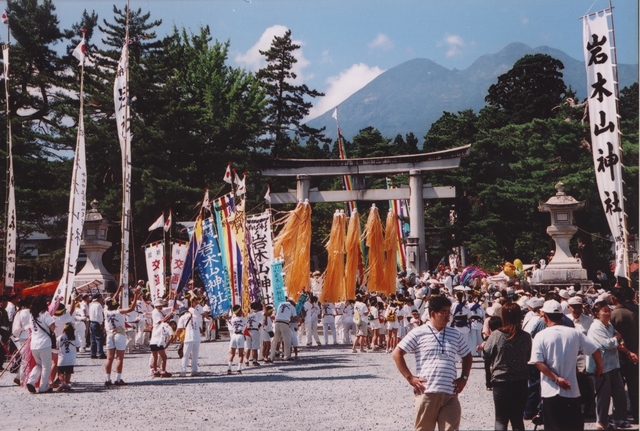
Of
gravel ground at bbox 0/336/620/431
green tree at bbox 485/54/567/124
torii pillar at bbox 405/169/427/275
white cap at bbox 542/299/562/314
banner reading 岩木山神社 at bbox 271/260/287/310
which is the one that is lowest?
gravel ground at bbox 0/336/620/431

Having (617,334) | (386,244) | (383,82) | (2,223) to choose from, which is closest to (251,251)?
(386,244)

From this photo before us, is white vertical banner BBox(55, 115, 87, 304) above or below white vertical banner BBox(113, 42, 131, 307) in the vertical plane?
below

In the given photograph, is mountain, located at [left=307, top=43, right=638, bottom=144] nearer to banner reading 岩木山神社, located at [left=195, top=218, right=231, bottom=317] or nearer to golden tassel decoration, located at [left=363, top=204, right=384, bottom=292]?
golden tassel decoration, located at [left=363, top=204, right=384, bottom=292]

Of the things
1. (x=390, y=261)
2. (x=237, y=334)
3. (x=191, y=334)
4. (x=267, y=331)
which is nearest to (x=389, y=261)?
(x=390, y=261)

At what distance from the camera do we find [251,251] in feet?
56.2

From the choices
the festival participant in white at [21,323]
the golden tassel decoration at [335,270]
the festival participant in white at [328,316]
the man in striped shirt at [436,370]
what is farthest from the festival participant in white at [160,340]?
the man in striped shirt at [436,370]

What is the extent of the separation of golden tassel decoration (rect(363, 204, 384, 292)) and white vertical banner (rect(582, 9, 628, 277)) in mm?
12118

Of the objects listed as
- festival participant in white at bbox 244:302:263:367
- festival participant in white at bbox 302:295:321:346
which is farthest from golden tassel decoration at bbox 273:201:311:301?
festival participant in white at bbox 244:302:263:367

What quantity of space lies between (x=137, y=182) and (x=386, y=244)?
14.4 m

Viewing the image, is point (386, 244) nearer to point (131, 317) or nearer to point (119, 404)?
point (131, 317)

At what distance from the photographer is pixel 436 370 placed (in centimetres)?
589

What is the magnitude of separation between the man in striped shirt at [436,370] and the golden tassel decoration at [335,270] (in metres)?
14.8

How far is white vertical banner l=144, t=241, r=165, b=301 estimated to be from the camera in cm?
2117

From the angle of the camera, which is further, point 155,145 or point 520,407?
point 155,145
